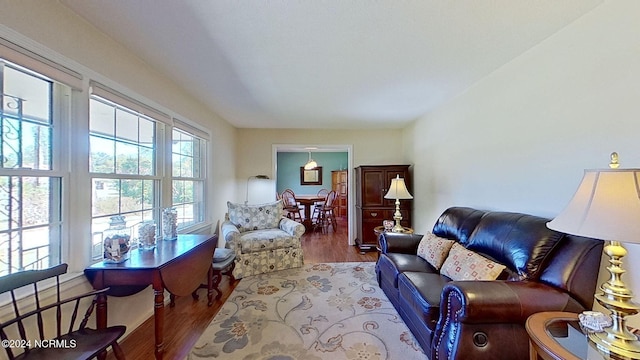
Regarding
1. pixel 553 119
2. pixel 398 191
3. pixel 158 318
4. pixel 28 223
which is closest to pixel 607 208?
pixel 553 119

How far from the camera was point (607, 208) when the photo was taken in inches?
42.4

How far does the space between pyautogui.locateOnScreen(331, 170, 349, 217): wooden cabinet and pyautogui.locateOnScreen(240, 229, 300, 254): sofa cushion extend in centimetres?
496

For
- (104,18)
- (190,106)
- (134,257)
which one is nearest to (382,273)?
(134,257)

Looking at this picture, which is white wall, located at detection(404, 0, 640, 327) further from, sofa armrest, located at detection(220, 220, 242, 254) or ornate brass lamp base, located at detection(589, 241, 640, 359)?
sofa armrest, located at detection(220, 220, 242, 254)

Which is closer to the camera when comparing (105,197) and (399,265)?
(105,197)

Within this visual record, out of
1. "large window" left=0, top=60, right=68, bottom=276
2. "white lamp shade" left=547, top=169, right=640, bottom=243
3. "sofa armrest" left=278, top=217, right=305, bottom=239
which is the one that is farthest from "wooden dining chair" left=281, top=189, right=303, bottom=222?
"white lamp shade" left=547, top=169, right=640, bottom=243

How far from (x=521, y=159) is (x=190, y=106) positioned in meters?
3.46

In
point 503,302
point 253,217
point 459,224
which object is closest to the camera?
point 503,302

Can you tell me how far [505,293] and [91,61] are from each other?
2.93 meters

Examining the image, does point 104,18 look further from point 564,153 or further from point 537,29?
point 564,153

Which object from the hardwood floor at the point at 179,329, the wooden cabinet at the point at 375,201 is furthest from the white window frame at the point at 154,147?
the wooden cabinet at the point at 375,201

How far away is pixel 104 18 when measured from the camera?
1.81 meters

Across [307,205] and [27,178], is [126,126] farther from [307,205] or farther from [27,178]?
[307,205]

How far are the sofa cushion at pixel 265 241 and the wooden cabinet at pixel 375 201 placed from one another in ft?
4.97
